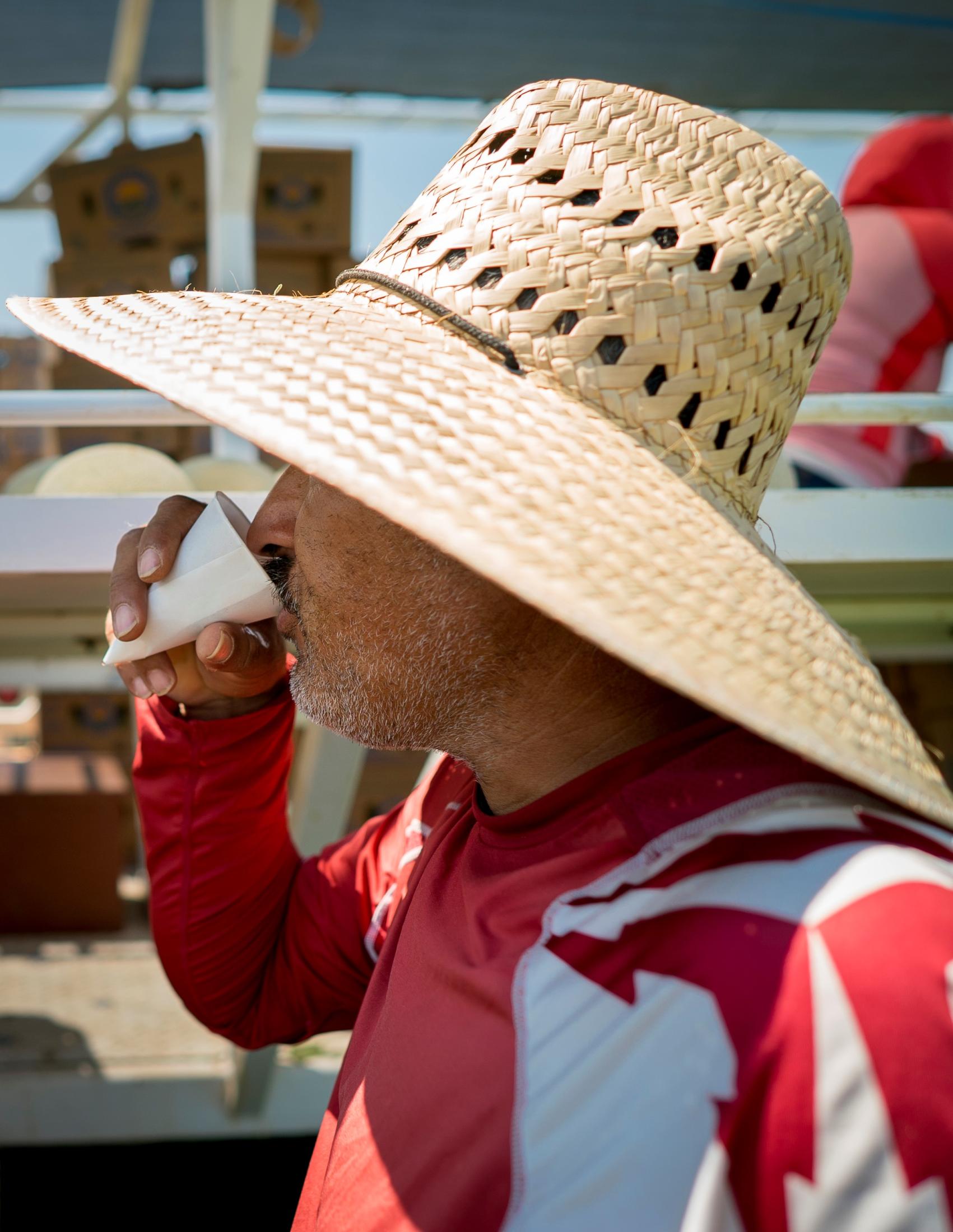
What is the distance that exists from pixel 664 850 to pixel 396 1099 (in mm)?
258

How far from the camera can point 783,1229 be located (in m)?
0.49

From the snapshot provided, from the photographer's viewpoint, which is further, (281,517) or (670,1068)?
(281,517)

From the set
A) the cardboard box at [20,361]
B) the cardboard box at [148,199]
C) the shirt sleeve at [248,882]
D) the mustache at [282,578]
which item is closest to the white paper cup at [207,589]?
the mustache at [282,578]

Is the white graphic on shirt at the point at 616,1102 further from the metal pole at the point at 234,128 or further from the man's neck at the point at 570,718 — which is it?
the metal pole at the point at 234,128

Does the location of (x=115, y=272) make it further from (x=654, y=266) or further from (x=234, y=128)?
(x=654, y=266)

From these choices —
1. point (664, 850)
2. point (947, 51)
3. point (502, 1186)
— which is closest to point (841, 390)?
point (664, 850)

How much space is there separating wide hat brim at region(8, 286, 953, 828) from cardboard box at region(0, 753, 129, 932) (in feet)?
11.4

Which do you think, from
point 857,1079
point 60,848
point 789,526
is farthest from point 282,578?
point 60,848

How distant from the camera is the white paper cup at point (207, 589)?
36.1 inches

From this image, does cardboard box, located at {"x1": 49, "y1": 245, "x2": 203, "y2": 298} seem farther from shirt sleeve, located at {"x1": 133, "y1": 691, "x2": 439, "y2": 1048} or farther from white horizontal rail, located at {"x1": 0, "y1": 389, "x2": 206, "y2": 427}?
shirt sleeve, located at {"x1": 133, "y1": 691, "x2": 439, "y2": 1048}

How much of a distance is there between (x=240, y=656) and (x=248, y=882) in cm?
30

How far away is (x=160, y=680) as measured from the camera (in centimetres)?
103

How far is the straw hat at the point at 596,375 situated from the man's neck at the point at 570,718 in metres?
0.15

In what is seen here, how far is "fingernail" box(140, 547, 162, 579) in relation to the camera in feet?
3.13
